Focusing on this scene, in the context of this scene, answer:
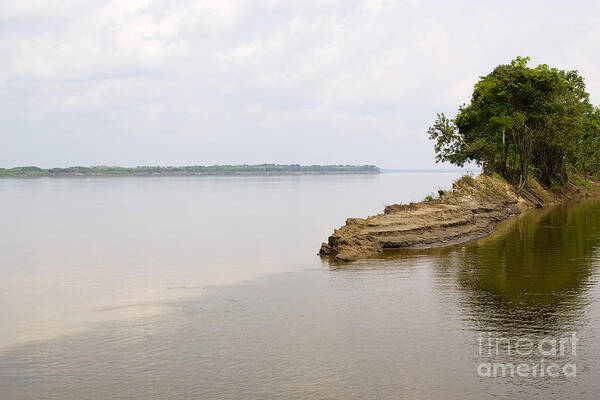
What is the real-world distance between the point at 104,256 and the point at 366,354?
21.0 metres

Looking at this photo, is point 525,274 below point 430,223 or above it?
below

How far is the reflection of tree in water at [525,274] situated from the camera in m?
16.5

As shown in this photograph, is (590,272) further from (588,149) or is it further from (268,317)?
(588,149)

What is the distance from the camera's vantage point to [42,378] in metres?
12.9

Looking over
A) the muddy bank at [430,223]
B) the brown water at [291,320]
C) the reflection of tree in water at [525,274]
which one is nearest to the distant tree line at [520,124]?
the muddy bank at [430,223]

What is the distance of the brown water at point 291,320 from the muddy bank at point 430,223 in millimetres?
1409

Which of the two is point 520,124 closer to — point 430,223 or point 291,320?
point 430,223

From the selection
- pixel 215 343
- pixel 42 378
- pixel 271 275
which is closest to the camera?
pixel 42 378

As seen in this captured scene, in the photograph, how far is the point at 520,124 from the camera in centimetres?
5497

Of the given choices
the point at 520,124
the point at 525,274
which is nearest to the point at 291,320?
the point at 525,274

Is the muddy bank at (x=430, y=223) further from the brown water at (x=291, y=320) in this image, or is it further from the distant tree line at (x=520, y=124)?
the distant tree line at (x=520, y=124)

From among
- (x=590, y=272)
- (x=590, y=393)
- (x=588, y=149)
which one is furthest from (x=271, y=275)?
(x=588, y=149)

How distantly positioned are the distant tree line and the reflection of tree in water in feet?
61.4

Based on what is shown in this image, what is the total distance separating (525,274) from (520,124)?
116 ft
